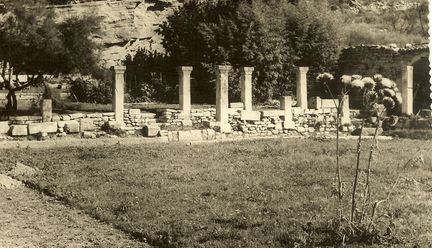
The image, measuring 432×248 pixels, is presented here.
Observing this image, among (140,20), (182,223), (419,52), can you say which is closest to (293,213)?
(182,223)

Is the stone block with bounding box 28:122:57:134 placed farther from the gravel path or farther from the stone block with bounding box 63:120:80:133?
the gravel path

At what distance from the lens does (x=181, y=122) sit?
72.7 feet

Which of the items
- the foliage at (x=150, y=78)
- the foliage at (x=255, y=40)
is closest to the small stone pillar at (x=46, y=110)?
the foliage at (x=255, y=40)

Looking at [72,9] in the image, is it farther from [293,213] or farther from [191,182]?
[293,213]

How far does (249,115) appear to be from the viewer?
22.6 meters

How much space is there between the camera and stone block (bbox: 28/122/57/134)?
61.8 feet

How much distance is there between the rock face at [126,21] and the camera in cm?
3609

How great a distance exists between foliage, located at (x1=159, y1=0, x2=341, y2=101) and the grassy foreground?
1087 centimetres

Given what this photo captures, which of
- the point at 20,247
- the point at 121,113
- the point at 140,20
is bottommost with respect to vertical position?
the point at 20,247

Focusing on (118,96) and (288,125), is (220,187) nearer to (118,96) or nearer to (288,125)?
(118,96)

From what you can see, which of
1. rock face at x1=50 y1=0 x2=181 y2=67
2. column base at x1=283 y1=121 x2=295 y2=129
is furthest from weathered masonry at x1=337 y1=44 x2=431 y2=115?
rock face at x1=50 y1=0 x2=181 y2=67

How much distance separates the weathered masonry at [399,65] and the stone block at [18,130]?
14777 millimetres

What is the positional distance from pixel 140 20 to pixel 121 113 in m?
17.3

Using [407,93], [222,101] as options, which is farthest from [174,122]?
[407,93]
